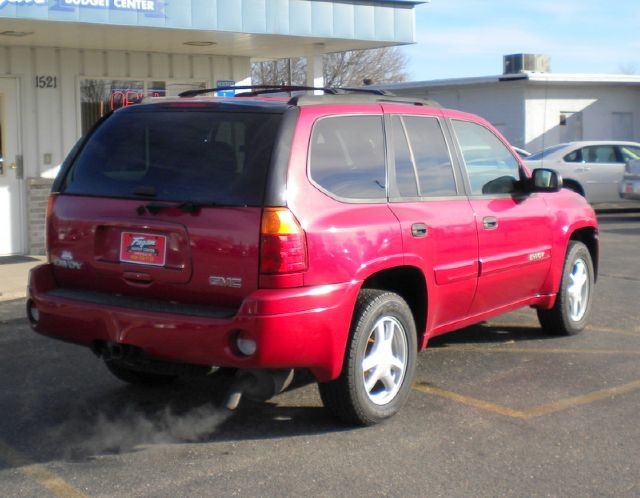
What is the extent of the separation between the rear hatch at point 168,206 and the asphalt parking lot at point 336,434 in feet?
2.70

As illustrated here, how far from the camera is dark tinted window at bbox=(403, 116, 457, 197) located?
236 inches

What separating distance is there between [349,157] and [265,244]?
3.01ft

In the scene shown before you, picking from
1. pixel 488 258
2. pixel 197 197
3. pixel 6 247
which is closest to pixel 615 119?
pixel 6 247

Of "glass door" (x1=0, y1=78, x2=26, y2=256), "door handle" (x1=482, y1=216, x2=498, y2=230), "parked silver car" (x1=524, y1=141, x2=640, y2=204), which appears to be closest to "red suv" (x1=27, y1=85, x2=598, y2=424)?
"door handle" (x1=482, y1=216, x2=498, y2=230)

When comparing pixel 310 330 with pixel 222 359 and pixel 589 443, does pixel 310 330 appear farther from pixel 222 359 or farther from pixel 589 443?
pixel 589 443

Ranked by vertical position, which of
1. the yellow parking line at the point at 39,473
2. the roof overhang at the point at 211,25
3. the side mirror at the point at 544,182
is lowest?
the yellow parking line at the point at 39,473

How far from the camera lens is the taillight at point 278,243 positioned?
4793mm

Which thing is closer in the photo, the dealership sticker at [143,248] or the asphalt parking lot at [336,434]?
the asphalt parking lot at [336,434]

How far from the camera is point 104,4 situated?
33.7 feet

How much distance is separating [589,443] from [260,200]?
2.23 meters

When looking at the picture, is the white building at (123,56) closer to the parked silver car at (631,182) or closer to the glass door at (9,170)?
the glass door at (9,170)

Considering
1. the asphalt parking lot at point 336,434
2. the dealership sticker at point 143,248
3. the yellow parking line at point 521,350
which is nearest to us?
the asphalt parking lot at point 336,434

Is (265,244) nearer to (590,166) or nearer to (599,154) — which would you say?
(590,166)

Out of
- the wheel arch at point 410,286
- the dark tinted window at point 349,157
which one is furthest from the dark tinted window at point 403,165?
the wheel arch at point 410,286
